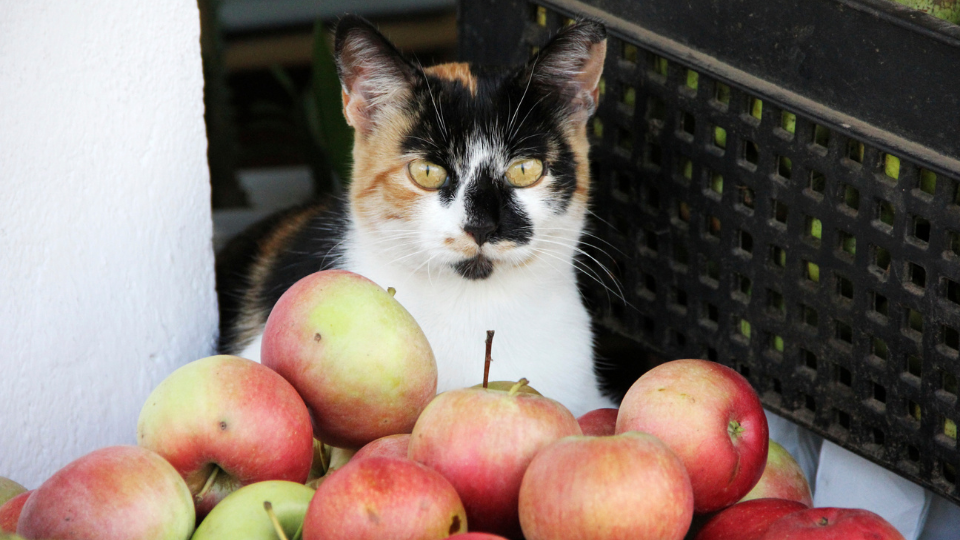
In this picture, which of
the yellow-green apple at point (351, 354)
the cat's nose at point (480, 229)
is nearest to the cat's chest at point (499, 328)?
the cat's nose at point (480, 229)

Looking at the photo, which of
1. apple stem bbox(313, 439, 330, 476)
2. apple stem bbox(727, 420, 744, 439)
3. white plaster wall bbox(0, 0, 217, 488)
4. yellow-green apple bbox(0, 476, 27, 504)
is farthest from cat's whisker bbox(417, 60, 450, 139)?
yellow-green apple bbox(0, 476, 27, 504)

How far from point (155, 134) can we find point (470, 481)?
2.69 feet

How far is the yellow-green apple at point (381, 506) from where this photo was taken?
788mm

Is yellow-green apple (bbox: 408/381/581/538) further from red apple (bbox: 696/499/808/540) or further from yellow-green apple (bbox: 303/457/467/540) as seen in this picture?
red apple (bbox: 696/499/808/540)

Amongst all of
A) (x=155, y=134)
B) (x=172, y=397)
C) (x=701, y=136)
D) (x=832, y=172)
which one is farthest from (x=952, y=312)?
(x=155, y=134)

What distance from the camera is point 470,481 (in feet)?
2.94

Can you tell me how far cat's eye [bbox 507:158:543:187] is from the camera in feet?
4.75

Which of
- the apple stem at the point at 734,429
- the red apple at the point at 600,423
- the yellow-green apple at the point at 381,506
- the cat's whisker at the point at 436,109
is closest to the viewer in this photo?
the yellow-green apple at the point at 381,506

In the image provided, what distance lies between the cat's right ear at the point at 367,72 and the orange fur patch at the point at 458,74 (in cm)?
9

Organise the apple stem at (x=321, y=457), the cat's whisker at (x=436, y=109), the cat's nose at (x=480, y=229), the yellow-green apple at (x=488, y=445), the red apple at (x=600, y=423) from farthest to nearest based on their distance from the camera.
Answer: the cat's whisker at (x=436, y=109) < the cat's nose at (x=480, y=229) < the apple stem at (x=321, y=457) < the red apple at (x=600, y=423) < the yellow-green apple at (x=488, y=445)

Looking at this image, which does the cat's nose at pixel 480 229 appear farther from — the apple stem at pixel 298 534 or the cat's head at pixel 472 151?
the apple stem at pixel 298 534

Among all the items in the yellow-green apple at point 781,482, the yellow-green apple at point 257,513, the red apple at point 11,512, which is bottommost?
the yellow-green apple at point 781,482

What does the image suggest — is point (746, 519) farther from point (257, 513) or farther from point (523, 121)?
point (523, 121)

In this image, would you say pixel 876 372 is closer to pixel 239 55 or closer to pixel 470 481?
pixel 470 481
